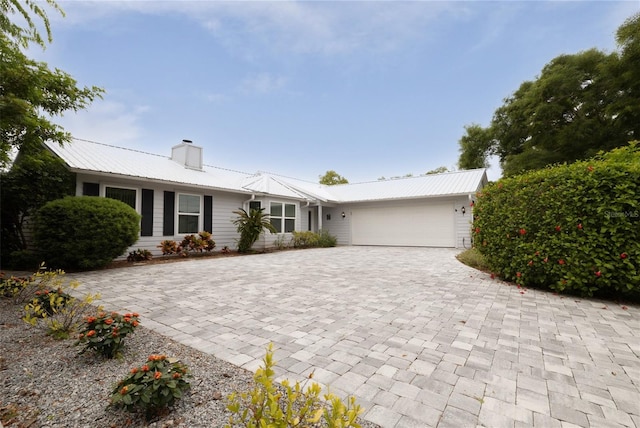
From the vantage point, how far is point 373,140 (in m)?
17.4

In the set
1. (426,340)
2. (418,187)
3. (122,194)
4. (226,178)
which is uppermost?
(226,178)

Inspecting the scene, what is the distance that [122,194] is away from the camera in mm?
8453

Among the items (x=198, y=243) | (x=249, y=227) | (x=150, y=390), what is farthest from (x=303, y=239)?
(x=150, y=390)

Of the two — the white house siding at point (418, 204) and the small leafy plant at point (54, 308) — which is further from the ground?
the white house siding at point (418, 204)

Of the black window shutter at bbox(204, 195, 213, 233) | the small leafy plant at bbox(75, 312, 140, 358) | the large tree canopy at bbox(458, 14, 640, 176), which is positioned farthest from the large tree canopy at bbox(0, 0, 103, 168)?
the large tree canopy at bbox(458, 14, 640, 176)

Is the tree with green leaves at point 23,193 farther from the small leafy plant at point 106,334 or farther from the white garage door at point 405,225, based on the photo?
the white garage door at point 405,225

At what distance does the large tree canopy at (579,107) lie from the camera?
445 inches

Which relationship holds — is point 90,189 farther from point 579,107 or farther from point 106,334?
point 579,107

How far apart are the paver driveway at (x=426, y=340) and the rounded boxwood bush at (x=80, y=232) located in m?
1.17

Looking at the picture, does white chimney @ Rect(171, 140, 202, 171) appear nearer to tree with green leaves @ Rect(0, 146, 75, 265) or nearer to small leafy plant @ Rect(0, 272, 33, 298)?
tree with green leaves @ Rect(0, 146, 75, 265)

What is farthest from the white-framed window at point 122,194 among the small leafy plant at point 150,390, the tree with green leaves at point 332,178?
the tree with green leaves at point 332,178

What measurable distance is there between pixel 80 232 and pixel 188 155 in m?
6.59

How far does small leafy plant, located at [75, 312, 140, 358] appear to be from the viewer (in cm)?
229

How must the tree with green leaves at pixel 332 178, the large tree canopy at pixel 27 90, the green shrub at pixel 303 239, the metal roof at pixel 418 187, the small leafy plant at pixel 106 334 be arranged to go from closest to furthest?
the small leafy plant at pixel 106 334 → the large tree canopy at pixel 27 90 → the green shrub at pixel 303 239 → the metal roof at pixel 418 187 → the tree with green leaves at pixel 332 178
